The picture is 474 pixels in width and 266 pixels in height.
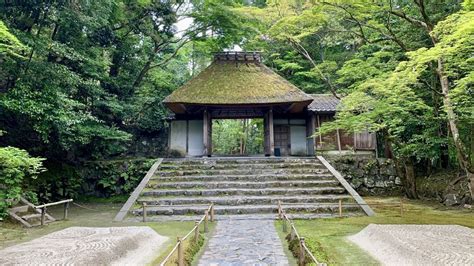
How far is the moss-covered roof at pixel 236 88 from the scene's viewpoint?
13844 millimetres

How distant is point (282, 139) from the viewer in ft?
54.8

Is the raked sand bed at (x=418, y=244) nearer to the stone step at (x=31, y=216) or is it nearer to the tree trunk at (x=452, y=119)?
the tree trunk at (x=452, y=119)

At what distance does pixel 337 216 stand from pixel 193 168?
5.25 meters

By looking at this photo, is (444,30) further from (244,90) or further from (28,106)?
(28,106)

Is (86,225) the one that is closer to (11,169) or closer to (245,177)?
(11,169)

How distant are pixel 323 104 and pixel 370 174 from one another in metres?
4.28

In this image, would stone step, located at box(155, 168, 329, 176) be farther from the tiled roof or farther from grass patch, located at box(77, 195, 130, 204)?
the tiled roof

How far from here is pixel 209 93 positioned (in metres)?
14.4

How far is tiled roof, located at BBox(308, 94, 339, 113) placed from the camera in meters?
15.9

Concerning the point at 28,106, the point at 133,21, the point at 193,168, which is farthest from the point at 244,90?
the point at 28,106

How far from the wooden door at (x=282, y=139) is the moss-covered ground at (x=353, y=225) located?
629 centimetres

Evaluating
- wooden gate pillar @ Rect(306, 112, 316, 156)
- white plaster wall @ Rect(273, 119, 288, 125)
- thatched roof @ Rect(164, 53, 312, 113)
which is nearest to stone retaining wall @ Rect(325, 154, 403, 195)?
wooden gate pillar @ Rect(306, 112, 316, 156)

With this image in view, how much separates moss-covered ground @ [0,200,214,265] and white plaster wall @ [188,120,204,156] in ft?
20.4

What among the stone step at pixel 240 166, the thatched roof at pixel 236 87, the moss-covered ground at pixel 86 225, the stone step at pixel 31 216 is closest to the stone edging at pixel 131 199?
the moss-covered ground at pixel 86 225
